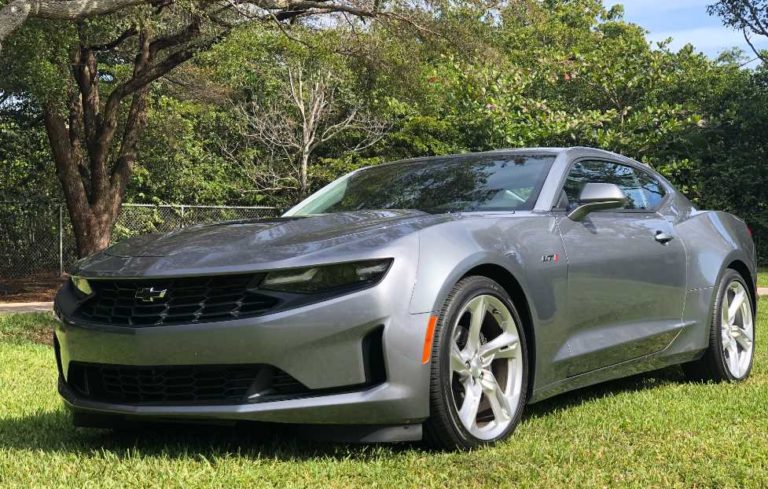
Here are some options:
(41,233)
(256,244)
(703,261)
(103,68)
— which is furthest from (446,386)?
(41,233)

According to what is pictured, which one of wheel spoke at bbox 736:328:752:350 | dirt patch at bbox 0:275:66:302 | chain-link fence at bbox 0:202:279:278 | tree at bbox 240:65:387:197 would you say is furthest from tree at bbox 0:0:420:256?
wheel spoke at bbox 736:328:752:350

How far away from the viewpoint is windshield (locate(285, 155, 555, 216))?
4.38 meters

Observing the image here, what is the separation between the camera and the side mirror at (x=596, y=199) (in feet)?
14.2

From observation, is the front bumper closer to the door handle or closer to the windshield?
the windshield

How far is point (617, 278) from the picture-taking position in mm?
4477

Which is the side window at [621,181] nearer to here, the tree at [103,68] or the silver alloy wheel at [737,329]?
the silver alloy wheel at [737,329]

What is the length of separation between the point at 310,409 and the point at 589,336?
5.40 feet

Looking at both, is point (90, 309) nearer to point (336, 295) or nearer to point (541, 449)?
point (336, 295)

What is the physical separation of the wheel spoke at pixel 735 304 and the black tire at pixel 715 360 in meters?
0.20

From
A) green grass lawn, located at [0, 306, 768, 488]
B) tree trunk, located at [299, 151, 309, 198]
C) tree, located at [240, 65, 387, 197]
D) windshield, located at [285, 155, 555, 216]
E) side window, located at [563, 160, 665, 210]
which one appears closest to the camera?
green grass lawn, located at [0, 306, 768, 488]

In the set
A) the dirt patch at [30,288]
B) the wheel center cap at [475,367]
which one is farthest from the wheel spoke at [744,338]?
the dirt patch at [30,288]

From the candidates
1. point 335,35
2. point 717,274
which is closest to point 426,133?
point 335,35

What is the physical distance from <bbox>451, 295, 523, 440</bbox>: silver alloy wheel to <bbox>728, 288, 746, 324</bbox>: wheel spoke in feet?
7.83

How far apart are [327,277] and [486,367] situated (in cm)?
87
